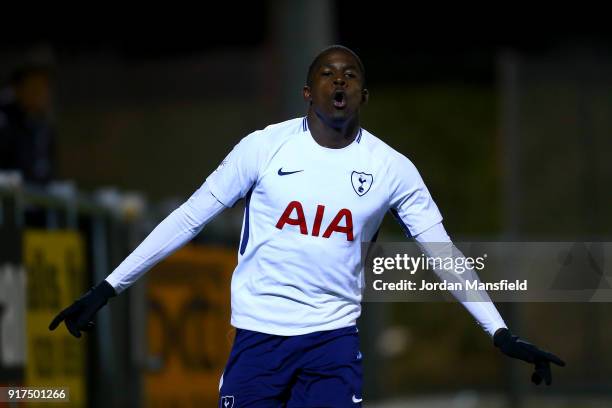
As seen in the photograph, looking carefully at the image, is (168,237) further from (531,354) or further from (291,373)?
(531,354)

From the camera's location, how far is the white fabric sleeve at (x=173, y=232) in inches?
238

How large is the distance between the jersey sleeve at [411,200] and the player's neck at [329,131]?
214 millimetres

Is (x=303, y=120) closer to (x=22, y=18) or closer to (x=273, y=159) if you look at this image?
(x=273, y=159)

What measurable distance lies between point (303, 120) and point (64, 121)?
56.6 feet

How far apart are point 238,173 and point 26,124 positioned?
4.02 meters

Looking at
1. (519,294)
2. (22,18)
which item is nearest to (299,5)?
(519,294)

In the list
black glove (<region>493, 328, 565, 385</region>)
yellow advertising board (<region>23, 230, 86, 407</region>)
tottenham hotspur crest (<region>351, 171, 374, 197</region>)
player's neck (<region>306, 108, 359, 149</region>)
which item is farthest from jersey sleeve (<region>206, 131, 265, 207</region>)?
yellow advertising board (<region>23, 230, 86, 407</region>)

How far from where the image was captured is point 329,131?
19.6ft

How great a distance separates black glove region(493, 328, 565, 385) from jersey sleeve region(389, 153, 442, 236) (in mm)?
539

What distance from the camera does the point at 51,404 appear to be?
834cm

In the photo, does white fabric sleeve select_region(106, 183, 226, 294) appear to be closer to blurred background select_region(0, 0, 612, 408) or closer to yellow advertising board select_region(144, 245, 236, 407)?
blurred background select_region(0, 0, 612, 408)

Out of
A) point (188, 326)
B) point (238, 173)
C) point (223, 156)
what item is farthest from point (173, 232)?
point (223, 156)

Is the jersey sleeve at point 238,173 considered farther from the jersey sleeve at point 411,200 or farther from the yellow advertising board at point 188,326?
the yellow advertising board at point 188,326

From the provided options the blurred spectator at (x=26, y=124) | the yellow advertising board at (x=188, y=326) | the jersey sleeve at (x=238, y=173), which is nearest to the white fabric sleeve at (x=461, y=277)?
the jersey sleeve at (x=238, y=173)
